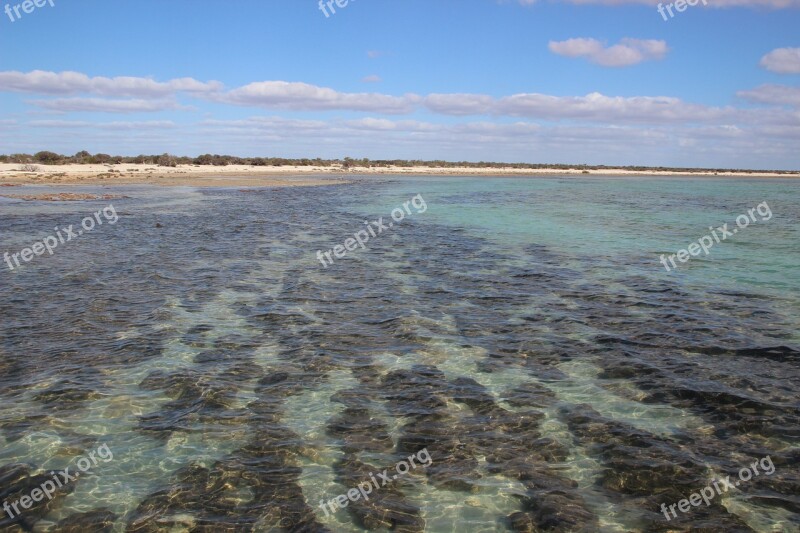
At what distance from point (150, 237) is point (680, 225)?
32.7 meters

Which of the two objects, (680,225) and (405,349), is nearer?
(405,349)

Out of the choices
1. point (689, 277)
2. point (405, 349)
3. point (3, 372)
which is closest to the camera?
point (3, 372)

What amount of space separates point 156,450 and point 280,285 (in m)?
10.2

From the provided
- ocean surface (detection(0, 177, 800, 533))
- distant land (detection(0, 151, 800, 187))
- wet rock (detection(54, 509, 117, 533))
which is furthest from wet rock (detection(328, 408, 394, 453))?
distant land (detection(0, 151, 800, 187))

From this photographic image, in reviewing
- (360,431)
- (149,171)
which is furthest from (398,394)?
(149,171)

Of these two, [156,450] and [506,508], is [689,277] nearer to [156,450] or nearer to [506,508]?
[506,508]

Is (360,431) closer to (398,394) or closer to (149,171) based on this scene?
(398,394)

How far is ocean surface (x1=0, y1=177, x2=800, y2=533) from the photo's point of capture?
6570 mm

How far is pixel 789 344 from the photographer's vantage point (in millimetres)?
11922

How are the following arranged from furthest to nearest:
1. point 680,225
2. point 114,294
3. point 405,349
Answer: point 680,225 → point 114,294 → point 405,349

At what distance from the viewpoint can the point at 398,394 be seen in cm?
950

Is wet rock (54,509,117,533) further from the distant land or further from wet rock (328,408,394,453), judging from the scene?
the distant land

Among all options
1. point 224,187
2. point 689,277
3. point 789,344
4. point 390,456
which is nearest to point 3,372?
point 390,456

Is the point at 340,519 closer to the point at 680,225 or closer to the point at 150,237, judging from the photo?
the point at 150,237
